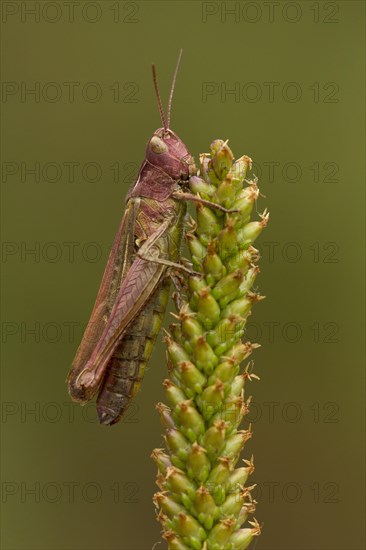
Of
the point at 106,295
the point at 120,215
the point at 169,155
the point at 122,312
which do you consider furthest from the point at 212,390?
the point at 120,215

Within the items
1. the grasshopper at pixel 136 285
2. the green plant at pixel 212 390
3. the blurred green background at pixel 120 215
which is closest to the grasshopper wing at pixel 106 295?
the grasshopper at pixel 136 285

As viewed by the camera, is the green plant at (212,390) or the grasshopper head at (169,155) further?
the grasshopper head at (169,155)

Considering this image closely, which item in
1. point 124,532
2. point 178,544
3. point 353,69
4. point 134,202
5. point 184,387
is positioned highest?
point 353,69

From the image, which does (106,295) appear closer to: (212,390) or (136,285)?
(136,285)

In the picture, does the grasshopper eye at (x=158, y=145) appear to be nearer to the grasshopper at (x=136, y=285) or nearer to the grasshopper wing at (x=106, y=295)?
the grasshopper at (x=136, y=285)

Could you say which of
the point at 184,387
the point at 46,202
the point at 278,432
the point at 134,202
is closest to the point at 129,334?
the point at 134,202

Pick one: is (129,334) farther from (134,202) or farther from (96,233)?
(96,233)

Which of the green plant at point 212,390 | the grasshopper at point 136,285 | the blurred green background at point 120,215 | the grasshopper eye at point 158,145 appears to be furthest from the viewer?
the blurred green background at point 120,215
